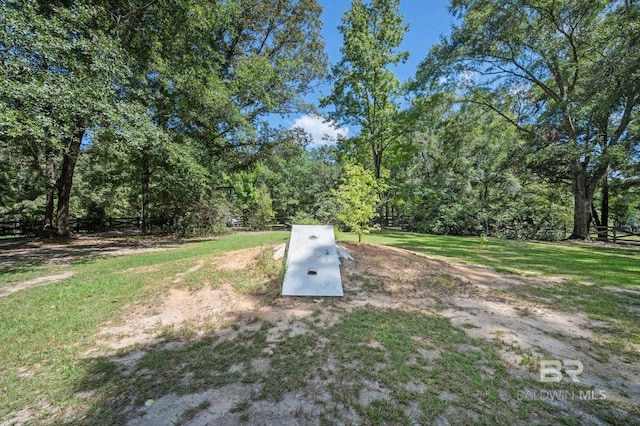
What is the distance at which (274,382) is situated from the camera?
2354 millimetres

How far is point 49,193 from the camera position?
44.5 feet

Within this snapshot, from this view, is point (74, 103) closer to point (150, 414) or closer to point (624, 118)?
point (150, 414)

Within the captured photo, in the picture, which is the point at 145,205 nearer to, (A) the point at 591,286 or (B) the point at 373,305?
(B) the point at 373,305

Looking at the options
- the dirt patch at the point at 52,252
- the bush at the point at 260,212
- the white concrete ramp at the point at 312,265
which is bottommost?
the dirt patch at the point at 52,252

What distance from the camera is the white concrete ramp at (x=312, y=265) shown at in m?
4.62

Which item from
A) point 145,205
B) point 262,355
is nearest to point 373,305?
point 262,355

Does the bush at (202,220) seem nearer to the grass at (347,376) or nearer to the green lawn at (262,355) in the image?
the green lawn at (262,355)

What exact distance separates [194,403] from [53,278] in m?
6.61

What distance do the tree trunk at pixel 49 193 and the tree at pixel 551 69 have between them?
2058cm

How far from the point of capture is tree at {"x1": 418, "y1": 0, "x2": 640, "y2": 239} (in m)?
11.3

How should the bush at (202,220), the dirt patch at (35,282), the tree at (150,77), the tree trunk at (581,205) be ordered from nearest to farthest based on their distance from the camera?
the dirt patch at (35,282) → the tree at (150,77) → the tree trunk at (581,205) → the bush at (202,220)

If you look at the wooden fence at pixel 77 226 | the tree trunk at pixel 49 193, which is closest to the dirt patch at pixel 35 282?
the tree trunk at pixel 49 193

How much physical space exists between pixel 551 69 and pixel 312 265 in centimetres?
1738

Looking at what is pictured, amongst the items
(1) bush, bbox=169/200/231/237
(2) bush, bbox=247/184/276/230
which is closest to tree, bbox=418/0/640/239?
(1) bush, bbox=169/200/231/237
